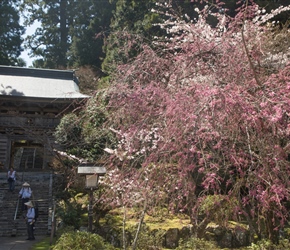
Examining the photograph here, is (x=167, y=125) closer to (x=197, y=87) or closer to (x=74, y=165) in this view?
(x=197, y=87)

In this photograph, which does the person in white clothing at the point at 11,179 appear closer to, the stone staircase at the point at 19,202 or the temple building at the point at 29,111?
the stone staircase at the point at 19,202

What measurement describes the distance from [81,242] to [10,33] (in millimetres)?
28193

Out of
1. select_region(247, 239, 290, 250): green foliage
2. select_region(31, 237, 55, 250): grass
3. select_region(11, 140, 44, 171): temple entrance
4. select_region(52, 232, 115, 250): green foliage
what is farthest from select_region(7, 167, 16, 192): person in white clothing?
select_region(247, 239, 290, 250): green foliage

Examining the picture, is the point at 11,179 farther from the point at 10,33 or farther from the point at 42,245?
the point at 10,33

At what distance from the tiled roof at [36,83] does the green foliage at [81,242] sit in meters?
12.9

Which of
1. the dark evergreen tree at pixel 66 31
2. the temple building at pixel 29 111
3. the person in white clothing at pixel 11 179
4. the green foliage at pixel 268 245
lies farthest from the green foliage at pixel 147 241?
the dark evergreen tree at pixel 66 31

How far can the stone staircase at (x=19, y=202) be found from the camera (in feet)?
37.7

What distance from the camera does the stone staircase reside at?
11.5 metres

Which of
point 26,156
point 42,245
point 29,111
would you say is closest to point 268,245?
point 42,245

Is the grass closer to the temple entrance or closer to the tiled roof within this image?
the tiled roof

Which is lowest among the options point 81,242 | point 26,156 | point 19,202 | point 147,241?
point 19,202

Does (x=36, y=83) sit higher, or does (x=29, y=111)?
(x=36, y=83)

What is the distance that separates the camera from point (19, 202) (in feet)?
42.4

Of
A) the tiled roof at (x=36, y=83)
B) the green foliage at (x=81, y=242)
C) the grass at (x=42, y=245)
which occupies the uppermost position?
the tiled roof at (x=36, y=83)
